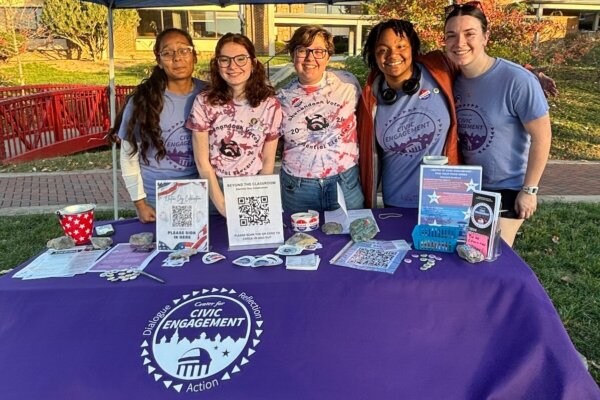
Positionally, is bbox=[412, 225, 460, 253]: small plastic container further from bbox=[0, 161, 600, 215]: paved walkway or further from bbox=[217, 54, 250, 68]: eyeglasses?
bbox=[0, 161, 600, 215]: paved walkway

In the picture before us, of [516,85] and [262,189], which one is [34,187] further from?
[516,85]

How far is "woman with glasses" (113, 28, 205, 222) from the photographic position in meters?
2.49

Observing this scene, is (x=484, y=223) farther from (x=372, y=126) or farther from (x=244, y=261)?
(x=244, y=261)

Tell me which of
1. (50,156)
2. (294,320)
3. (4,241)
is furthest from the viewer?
(50,156)

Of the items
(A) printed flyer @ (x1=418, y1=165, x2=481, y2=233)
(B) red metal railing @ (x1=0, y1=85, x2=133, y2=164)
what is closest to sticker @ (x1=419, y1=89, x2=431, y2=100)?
(A) printed flyer @ (x1=418, y1=165, x2=481, y2=233)

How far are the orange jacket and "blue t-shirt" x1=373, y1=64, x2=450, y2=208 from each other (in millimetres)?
28

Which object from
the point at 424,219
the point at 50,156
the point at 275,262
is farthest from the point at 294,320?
the point at 50,156

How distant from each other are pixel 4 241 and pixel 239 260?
378 cm

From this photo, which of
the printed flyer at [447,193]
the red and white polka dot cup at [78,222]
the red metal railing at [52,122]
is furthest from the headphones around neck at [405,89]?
the red metal railing at [52,122]

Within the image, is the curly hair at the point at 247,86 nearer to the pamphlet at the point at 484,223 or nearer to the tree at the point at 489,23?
the pamphlet at the point at 484,223

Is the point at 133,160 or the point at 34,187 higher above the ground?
the point at 133,160

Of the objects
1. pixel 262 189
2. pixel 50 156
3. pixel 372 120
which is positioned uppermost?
pixel 372 120

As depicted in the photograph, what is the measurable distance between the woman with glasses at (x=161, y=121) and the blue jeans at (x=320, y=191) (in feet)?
1.74

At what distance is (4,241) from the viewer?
4809 millimetres
